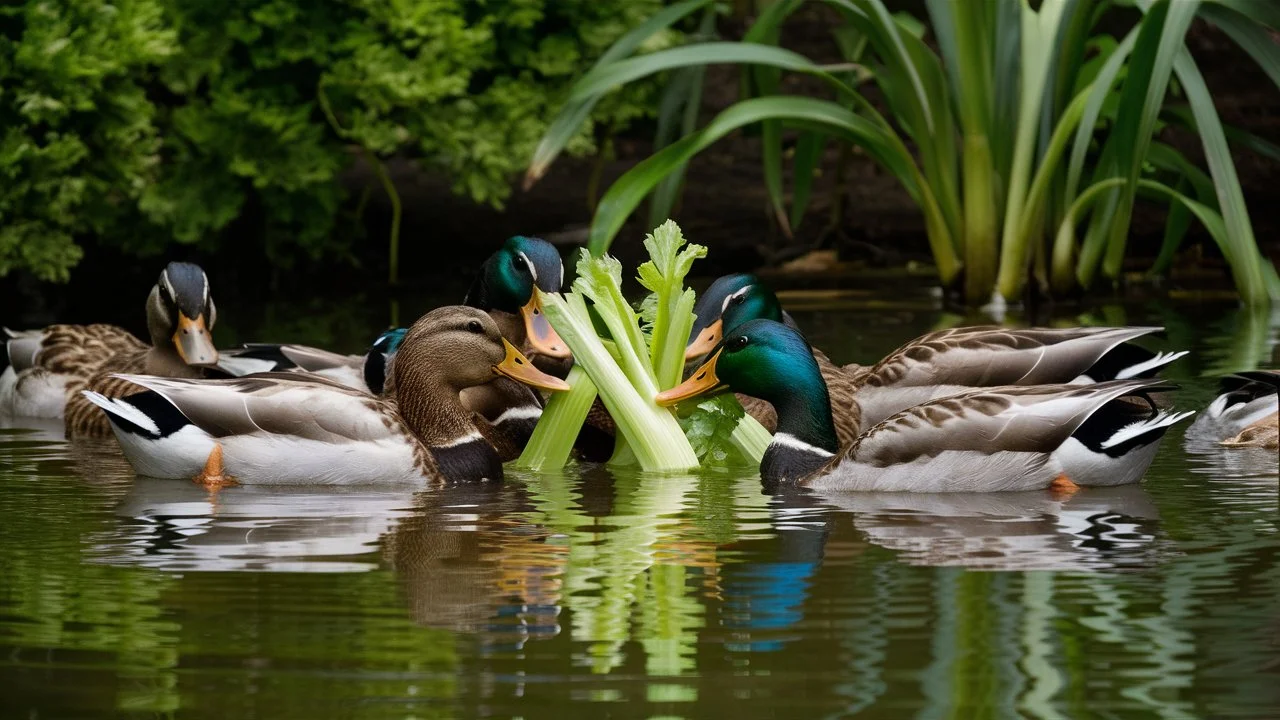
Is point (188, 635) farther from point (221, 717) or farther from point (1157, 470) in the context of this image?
point (1157, 470)

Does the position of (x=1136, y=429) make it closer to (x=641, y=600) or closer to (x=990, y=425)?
(x=990, y=425)

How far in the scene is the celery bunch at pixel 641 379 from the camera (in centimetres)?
855

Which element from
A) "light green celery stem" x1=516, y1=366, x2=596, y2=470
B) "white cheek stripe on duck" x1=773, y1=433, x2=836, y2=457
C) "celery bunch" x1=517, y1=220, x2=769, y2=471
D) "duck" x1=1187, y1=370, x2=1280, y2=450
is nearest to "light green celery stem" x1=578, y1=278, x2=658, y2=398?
"celery bunch" x1=517, y1=220, x2=769, y2=471

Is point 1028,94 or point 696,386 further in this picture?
point 1028,94

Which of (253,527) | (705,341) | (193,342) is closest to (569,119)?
(193,342)

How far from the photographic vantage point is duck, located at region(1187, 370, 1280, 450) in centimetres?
852

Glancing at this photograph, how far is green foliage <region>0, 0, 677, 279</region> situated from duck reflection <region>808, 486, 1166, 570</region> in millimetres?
8289

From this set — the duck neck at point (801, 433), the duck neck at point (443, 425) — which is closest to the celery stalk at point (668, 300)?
the duck neck at point (801, 433)

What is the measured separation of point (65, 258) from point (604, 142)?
5.57 m

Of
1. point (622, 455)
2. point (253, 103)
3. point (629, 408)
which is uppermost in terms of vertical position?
point (253, 103)

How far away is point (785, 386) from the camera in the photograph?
812cm

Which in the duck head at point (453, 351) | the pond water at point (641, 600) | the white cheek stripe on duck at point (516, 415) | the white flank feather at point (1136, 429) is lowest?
the pond water at point (641, 600)

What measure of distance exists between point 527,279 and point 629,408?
158cm

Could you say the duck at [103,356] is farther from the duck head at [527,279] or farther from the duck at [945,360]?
the duck at [945,360]
